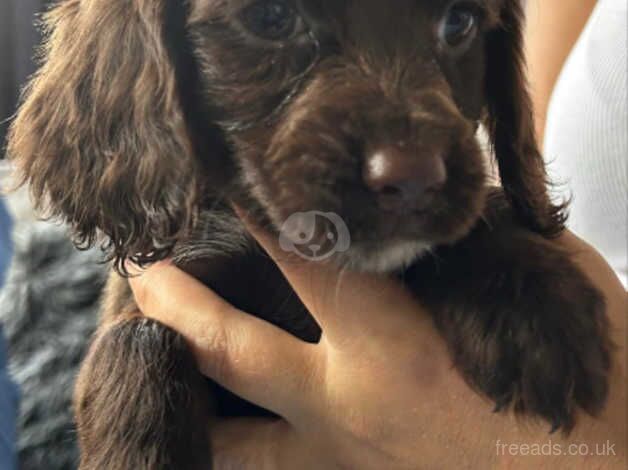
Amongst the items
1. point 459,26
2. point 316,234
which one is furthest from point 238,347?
point 459,26

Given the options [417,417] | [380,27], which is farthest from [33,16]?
[417,417]

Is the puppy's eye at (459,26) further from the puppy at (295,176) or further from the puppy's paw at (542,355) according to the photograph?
the puppy's paw at (542,355)

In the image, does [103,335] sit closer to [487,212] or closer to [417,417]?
[417,417]

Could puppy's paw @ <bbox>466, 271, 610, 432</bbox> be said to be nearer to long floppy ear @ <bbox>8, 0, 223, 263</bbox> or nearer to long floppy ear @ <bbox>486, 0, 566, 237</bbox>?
long floppy ear @ <bbox>486, 0, 566, 237</bbox>

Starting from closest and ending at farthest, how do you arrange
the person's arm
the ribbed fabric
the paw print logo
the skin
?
the paw print logo → the skin → the ribbed fabric → the person's arm

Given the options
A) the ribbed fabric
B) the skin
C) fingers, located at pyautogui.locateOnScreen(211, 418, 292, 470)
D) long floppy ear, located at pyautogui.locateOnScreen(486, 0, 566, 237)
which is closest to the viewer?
the skin

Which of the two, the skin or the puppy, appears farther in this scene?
the skin

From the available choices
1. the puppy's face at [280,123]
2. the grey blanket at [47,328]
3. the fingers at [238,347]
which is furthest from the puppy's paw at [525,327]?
the grey blanket at [47,328]

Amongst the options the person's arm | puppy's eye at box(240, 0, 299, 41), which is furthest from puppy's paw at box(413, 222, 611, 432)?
the person's arm

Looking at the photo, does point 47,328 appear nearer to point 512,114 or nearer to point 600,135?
point 512,114
